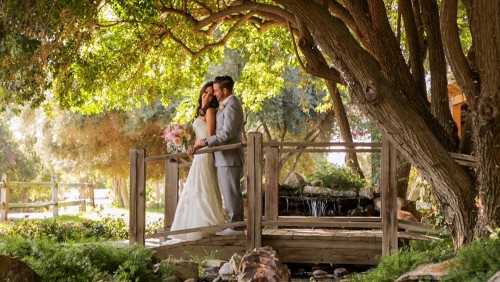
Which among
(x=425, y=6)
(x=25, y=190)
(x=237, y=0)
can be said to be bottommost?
(x=25, y=190)

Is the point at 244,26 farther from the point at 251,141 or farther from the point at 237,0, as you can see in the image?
the point at 251,141

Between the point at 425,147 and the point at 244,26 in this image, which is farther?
the point at 244,26

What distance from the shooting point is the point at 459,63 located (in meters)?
7.05

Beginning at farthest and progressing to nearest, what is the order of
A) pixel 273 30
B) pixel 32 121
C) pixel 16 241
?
1. pixel 32 121
2. pixel 273 30
3. pixel 16 241

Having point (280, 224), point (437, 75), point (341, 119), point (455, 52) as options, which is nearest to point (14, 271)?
point (280, 224)

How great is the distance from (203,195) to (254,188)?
0.81 meters

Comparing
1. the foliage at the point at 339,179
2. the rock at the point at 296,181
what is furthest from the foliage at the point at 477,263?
the rock at the point at 296,181

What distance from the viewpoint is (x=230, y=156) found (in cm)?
1014

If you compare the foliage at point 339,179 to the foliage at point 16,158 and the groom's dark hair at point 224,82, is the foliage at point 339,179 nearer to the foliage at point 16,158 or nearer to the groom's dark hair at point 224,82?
the groom's dark hair at point 224,82

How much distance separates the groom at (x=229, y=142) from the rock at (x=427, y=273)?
138 inches

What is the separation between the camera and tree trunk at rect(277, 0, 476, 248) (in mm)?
7262

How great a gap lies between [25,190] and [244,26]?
102ft

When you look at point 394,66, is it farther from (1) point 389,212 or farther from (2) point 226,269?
(2) point 226,269

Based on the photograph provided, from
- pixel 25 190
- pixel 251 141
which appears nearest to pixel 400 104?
pixel 251 141
